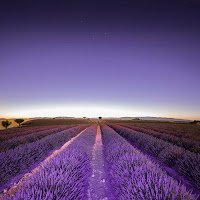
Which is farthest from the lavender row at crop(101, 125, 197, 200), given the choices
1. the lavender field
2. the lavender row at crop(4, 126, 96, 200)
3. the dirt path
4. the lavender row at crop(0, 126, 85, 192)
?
the lavender row at crop(0, 126, 85, 192)

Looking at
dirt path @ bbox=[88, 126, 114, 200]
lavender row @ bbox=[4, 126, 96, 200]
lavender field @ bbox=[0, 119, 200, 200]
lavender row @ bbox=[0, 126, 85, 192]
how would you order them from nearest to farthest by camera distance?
lavender row @ bbox=[4, 126, 96, 200] → lavender field @ bbox=[0, 119, 200, 200] → dirt path @ bbox=[88, 126, 114, 200] → lavender row @ bbox=[0, 126, 85, 192]

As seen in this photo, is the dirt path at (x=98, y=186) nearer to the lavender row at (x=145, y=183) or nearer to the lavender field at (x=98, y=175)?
the lavender field at (x=98, y=175)

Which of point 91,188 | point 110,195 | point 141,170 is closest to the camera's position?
point 141,170

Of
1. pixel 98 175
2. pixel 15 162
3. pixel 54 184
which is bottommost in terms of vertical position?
pixel 98 175

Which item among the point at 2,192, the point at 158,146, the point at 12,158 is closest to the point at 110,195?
the point at 2,192

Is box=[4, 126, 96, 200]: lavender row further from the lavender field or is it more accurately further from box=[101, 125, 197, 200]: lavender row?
box=[101, 125, 197, 200]: lavender row

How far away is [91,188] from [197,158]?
14.3 ft

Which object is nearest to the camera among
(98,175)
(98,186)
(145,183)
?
(145,183)

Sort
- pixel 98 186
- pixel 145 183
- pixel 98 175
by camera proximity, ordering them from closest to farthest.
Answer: pixel 145 183, pixel 98 186, pixel 98 175

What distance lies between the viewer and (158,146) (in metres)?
5.95

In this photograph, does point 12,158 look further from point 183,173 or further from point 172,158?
point 172,158

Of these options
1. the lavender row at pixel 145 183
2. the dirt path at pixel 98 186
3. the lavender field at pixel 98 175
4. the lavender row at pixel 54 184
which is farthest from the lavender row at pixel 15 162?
the lavender row at pixel 145 183

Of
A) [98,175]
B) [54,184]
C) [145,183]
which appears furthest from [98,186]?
[145,183]

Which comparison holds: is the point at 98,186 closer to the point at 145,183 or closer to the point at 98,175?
the point at 98,175
